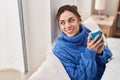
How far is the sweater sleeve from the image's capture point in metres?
1.21

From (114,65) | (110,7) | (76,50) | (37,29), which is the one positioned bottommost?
(114,65)

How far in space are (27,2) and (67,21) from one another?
1.50ft

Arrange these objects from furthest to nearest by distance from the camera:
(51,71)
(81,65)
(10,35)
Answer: (10,35) < (81,65) < (51,71)

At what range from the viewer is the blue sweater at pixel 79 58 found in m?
1.21

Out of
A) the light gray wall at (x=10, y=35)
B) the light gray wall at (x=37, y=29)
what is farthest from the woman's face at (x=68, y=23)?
the light gray wall at (x=10, y=35)

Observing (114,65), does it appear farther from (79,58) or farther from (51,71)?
(51,71)

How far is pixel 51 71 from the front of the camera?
1089mm

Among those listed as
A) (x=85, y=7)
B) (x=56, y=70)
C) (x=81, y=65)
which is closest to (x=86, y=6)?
(x=85, y=7)

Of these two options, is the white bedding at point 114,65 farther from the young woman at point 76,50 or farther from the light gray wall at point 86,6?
the light gray wall at point 86,6

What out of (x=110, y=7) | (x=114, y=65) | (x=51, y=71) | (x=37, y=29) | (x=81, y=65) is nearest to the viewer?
(x=51, y=71)

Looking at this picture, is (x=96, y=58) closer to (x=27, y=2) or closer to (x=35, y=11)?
(x=35, y=11)

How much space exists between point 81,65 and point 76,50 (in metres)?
0.14

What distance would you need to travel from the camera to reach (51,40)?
1.49 m

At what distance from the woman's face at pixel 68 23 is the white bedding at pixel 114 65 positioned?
37cm
